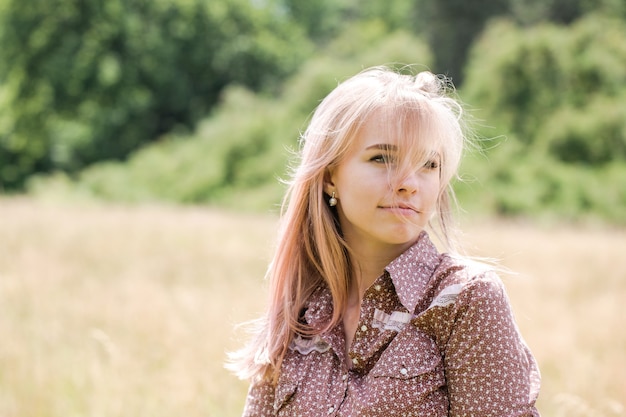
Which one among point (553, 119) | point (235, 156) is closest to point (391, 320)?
point (553, 119)

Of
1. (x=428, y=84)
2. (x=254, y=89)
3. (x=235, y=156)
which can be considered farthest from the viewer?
(x=254, y=89)

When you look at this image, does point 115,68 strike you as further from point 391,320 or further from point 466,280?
point 466,280

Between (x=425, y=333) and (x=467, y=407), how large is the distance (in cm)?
20

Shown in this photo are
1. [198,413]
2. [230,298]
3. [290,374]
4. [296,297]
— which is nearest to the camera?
[290,374]

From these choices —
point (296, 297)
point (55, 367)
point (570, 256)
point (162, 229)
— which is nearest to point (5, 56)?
point (162, 229)

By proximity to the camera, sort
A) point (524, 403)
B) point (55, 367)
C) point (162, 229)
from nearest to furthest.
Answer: point (524, 403) < point (55, 367) < point (162, 229)

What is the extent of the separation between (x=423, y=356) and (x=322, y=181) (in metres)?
0.57

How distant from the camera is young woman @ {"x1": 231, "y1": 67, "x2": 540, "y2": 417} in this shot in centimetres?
162

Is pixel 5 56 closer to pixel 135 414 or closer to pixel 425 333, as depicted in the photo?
pixel 135 414

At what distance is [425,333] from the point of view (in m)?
1.71

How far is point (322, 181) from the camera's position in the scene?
200 centimetres

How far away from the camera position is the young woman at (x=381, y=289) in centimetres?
162

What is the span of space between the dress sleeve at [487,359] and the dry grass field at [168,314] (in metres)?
0.92

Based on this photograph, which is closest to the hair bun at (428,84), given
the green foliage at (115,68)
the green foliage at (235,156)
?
the green foliage at (235,156)
